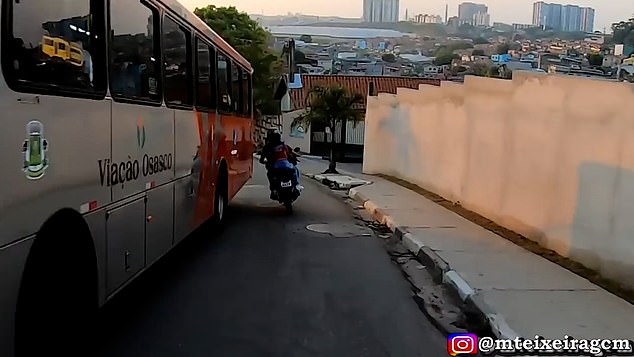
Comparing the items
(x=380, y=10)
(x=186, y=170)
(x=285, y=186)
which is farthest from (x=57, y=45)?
(x=380, y=10)

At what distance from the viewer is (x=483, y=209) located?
12.9 metres

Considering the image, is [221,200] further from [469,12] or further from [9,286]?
[469,12]

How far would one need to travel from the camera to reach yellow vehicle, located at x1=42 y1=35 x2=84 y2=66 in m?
4.64

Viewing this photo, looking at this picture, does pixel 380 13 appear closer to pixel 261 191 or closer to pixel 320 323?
pixel 261 191

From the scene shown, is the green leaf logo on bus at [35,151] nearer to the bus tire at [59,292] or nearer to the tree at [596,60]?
the bus tire at [59,292]

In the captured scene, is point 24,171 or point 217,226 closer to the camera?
point 24,171

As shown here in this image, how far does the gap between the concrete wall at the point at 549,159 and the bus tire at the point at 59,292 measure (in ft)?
16.6

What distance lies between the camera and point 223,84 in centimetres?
1189

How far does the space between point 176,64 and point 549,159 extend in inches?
188

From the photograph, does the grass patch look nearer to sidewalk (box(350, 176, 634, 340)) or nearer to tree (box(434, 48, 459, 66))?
sidewalk (box(350, 176, 634, 340))

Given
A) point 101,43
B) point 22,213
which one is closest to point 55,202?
point 22,213

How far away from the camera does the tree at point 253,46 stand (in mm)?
52125

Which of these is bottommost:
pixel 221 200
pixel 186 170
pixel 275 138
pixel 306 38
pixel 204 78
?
pixel 221 200

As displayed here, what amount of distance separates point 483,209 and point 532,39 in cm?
3340
